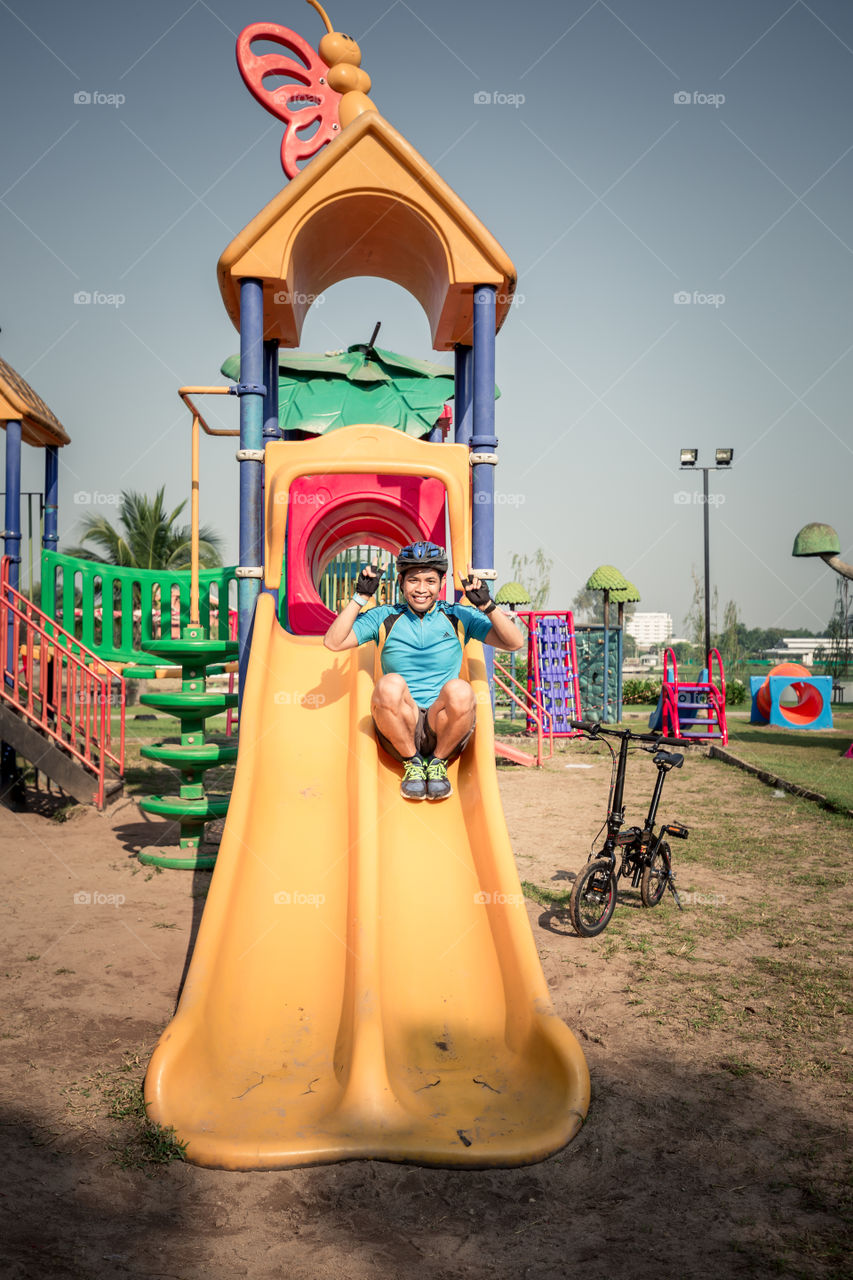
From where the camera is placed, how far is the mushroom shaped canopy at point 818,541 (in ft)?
46.2

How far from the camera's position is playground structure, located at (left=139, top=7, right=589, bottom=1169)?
10.2 feet

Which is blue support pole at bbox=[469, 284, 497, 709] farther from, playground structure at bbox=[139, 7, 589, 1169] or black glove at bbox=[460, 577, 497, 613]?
black glove at bbox=[460, 577, 497, 613]

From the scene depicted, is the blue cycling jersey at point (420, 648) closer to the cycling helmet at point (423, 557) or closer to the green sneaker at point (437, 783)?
the cycling helmet at point (423, 557)

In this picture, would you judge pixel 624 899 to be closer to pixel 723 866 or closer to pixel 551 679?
pixel 723 866

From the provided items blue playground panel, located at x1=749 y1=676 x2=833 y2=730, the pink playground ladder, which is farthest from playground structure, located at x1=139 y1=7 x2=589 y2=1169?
blue playground panel, located at x1=749 y1=676 x2=833 y2=730

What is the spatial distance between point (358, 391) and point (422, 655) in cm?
938

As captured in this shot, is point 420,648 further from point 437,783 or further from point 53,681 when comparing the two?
point 53,681

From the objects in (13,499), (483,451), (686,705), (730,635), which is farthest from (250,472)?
(730,635)

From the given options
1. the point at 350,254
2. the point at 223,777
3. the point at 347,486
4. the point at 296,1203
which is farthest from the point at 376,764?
the point at 223,777

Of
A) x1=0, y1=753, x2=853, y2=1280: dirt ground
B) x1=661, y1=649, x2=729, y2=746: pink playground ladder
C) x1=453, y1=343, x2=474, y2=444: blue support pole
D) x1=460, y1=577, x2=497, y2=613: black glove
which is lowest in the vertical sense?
x1=0, y1=753, x2=853, y2=1280: dirt ground

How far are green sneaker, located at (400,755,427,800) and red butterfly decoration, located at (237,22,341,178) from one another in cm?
547

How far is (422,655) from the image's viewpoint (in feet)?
15.4

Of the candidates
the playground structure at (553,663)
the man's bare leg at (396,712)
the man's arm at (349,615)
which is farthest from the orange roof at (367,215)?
the playground structure at (553,663)

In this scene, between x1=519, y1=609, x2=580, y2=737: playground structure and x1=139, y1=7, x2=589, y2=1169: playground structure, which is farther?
x1=519, y1=609, x2=580, y2=737: playground structure
